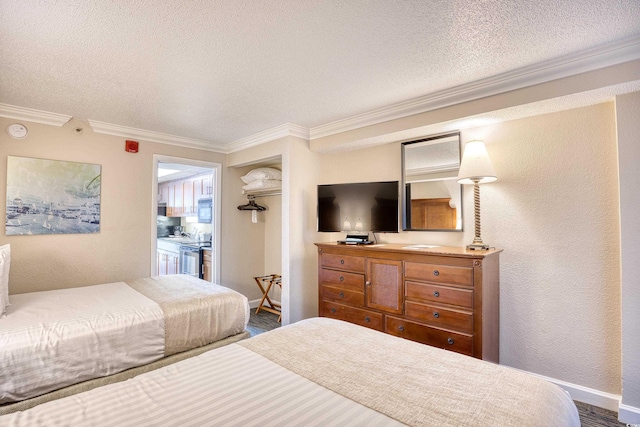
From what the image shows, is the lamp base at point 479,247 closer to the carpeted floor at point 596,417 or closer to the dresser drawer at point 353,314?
the dresser drawer at point 353,314

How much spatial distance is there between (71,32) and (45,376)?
6.58 ft

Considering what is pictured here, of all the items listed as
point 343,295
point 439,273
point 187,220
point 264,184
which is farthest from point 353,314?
point 187,220

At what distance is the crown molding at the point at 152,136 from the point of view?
11.4 ft

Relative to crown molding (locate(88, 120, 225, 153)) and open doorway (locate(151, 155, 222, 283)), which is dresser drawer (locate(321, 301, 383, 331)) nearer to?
open doorway (locate(151, 155, 222, 283))

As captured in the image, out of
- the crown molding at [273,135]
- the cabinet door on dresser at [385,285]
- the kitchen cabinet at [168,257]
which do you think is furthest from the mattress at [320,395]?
the kitchen cabinet at [168,257]

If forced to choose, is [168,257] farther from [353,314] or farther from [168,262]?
[353,314]

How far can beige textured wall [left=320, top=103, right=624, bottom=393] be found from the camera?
2.24 m

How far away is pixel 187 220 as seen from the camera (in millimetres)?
6688

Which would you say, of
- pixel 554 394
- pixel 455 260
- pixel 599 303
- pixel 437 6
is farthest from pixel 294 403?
pixel 599 303

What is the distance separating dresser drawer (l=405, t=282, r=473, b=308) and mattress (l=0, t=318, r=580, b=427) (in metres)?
1.01

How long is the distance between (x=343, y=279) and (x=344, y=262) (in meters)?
0.17

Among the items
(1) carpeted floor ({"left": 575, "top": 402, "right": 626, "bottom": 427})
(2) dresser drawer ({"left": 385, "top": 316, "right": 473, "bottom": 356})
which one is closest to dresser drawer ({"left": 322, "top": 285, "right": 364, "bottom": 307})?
(2) dresser drawer ({"left": 385, "top": 316, "right": 473, "bottom": 356})

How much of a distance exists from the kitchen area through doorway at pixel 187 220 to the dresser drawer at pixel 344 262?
77.0 inches

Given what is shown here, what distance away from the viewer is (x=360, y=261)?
9.65 ft
